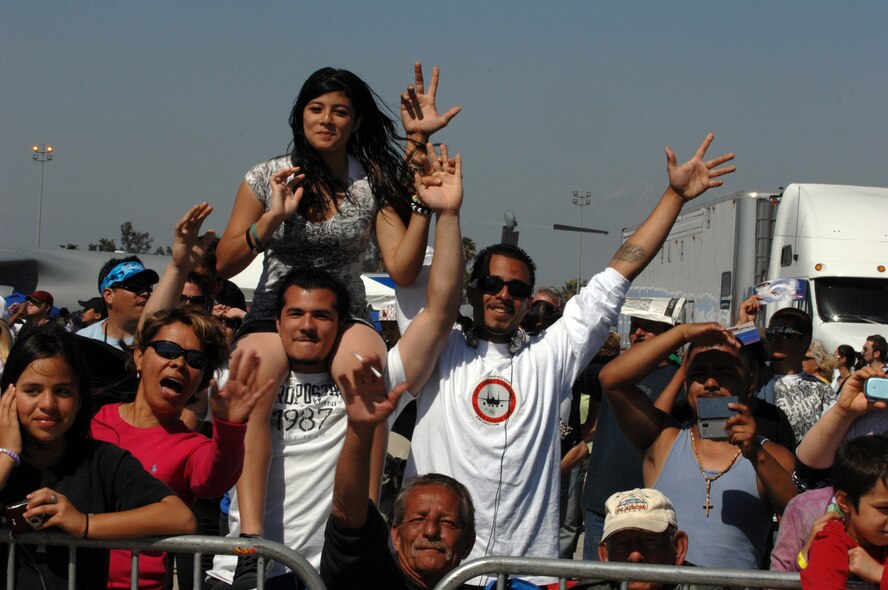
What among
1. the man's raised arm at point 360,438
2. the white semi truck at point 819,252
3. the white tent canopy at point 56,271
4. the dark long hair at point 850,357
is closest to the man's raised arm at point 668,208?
the man's raised arm at point 360,438

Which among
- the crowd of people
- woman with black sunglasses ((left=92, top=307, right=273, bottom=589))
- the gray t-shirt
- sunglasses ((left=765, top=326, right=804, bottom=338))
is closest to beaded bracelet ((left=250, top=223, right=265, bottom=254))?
the crowd of people

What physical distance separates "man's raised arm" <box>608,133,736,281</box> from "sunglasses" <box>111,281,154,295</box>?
240 cm

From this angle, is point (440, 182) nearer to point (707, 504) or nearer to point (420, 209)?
Answer: point (420, 209)

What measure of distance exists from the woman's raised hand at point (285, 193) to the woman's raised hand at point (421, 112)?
62 cm

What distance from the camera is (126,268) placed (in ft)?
17.6

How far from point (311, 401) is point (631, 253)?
145 centimetres

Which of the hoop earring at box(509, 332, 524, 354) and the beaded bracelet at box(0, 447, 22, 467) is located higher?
the hoop earring at box(509, 332, 524, 354)

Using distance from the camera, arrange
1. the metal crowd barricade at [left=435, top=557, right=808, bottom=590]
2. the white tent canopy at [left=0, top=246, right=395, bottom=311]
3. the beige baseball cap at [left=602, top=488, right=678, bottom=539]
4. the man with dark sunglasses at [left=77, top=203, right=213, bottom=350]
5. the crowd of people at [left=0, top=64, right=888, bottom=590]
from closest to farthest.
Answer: the metal crowd barricade at [left=435, top=557, right=808, bottom=590]
the crowd of people at [left=0, top=64, right=888, bottom=590]
the beige baseball cap at [left=602, top=488, right=678, bottom=539]
the man with dark sunglasses at [left=77, top=203, right=213, bottom=350]
the white tent canopy at [left=0, top=246, right=395, bottom=311]

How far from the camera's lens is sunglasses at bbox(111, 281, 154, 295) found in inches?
207

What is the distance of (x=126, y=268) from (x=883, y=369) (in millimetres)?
3609

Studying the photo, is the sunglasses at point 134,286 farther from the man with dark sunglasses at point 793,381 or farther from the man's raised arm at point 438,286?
the man with dark sunglasses at point 793,381

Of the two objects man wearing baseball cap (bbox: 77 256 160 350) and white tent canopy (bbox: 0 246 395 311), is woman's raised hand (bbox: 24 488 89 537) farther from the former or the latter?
white tent canopy (bbox: 0 246 395 311)

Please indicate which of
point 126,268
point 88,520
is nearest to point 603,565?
→ point 88,520

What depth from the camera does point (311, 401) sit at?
404 centimetres
